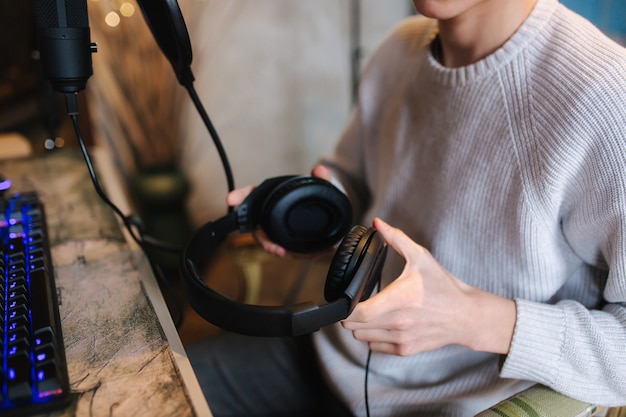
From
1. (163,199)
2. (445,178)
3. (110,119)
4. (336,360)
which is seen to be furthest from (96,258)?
(110,119)

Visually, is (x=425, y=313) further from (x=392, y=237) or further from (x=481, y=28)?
(x=481, y=28)

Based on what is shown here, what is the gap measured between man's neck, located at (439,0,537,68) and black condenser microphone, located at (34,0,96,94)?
1.55 ft

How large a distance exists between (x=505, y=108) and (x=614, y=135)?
153 millimetres

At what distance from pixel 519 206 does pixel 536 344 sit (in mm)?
170

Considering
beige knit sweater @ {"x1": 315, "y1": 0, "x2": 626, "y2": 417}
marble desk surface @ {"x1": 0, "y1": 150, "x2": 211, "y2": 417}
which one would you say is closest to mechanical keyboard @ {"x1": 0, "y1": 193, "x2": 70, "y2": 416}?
marble desk surface @ {"x1": 0, "y1": 150, "x2": 211, "y2": 417}

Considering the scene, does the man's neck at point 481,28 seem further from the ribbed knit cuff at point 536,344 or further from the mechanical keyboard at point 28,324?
the mechanical keyboard at point 28,324

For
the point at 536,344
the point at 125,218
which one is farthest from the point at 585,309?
the point at 125,218

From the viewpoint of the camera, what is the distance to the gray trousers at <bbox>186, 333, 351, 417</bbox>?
2.98ft

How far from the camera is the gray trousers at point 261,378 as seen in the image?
0.91m

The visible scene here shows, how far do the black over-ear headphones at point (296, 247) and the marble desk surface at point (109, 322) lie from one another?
0.22ft

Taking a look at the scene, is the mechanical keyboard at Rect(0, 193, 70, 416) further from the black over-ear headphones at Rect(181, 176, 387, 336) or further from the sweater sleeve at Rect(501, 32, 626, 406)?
the sweater sleeve at Rect(501, 32, 626, 406)

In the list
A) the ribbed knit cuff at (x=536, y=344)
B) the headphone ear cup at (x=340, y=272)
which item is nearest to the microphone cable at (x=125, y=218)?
the headphone ear cup at (x=340, y=272)

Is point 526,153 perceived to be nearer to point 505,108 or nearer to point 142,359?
point 505,108

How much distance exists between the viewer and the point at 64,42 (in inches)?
24.7
